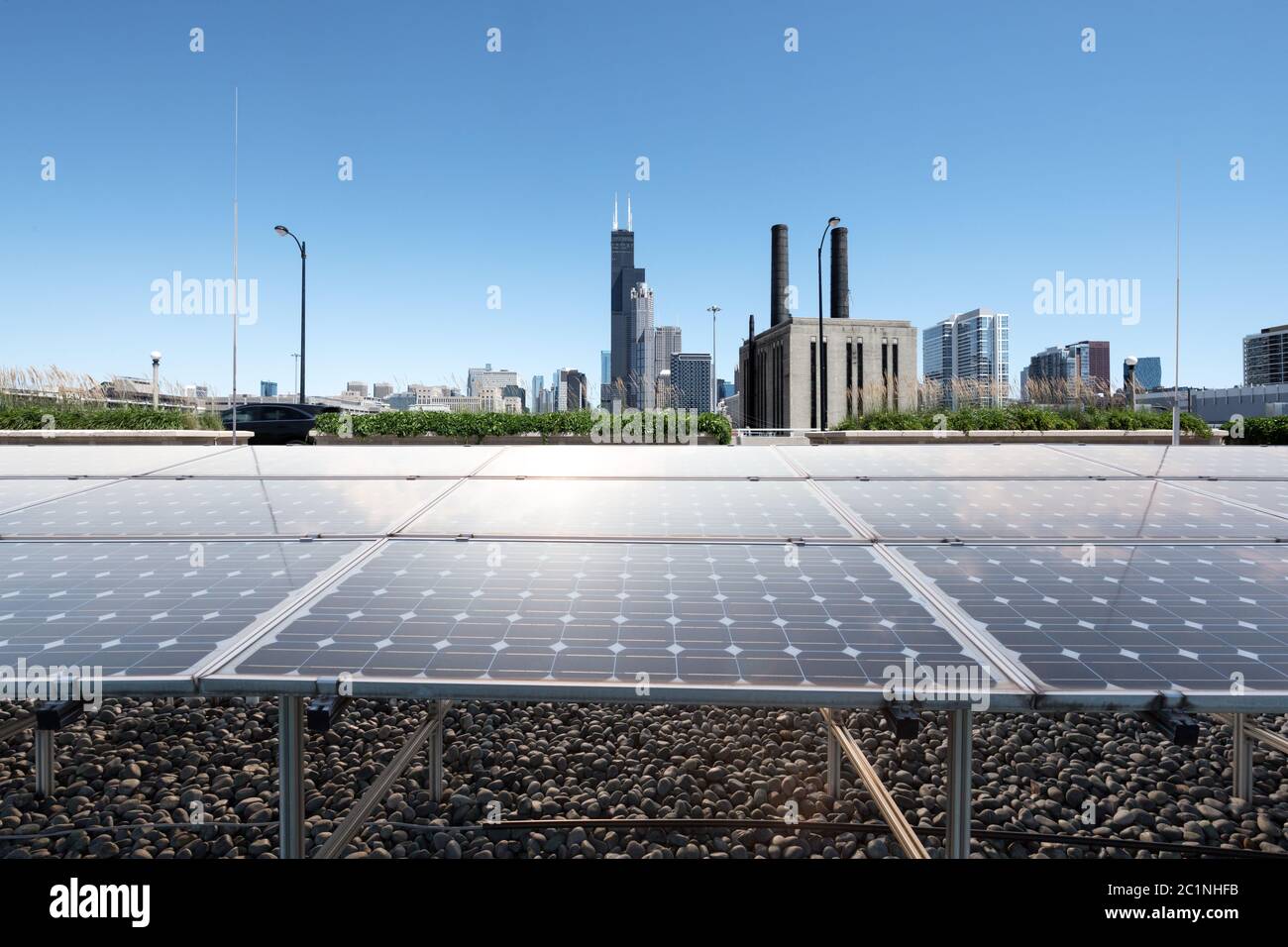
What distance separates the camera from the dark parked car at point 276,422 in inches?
904

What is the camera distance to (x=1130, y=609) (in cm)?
312

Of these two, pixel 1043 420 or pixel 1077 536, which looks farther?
pixel 1043 420

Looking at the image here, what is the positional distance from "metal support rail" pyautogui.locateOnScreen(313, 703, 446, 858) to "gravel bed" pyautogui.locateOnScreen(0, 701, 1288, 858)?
897 millimetres

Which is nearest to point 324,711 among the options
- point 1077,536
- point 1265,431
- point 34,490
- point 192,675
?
point 192,675

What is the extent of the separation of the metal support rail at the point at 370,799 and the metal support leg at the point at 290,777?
0.49 meters

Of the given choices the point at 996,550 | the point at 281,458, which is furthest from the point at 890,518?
the point at 281,458

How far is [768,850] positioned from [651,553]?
2647 millimetres

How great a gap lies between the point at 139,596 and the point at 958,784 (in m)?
3.83

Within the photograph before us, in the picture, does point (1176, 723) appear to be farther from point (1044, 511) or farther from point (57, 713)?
point (57, 713)

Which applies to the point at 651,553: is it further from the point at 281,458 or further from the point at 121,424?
the point at 121,424

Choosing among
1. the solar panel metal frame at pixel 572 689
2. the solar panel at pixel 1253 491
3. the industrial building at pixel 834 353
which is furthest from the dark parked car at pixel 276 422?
the industrial building at pixel 834 353

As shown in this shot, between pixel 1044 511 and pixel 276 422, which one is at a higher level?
pixel 276 422

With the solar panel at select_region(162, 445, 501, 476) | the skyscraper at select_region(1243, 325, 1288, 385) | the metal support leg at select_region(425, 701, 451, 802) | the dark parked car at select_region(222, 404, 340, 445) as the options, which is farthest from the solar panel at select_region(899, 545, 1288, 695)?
the skyscraper at select_region(1243, 325, 1288, 385)

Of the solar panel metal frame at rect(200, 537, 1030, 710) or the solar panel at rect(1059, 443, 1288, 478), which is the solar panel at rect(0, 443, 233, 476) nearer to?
the solar panel metal frame at rect(200, 537, 1030, 710)
